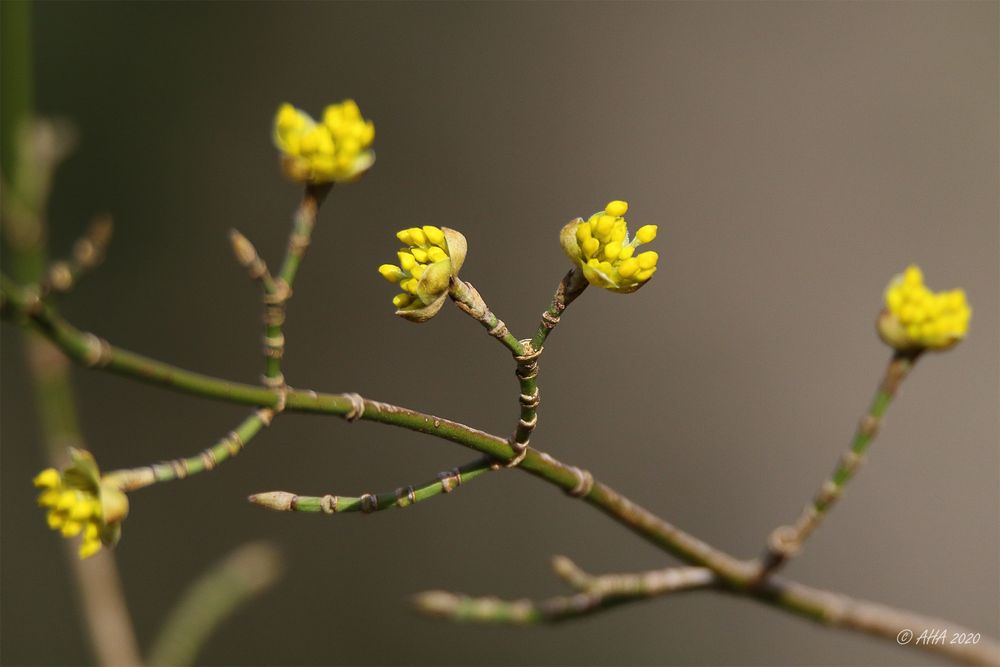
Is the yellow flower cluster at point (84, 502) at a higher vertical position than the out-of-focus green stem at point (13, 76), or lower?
lower

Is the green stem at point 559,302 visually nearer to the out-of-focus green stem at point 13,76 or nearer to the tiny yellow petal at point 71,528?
the tiny yellow petal at point 71,528

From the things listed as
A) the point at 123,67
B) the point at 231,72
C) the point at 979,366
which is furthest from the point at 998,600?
the point at 123,67

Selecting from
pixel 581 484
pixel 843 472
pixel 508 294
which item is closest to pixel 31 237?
pixel 581 484

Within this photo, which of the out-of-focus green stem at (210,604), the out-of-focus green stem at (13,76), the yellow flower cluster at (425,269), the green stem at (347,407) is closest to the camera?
the green stem at (347,407)

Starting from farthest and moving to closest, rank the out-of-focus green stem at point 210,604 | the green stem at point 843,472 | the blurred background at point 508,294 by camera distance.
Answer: the blurred background at point 508,294 → the out-of-focus green stem at point 210,604 → the green stem at point 843,472

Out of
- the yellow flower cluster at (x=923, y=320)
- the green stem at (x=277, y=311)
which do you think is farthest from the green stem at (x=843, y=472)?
the green stem at (x=277, y=311)

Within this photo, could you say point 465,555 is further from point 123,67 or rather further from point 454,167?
point 123,67

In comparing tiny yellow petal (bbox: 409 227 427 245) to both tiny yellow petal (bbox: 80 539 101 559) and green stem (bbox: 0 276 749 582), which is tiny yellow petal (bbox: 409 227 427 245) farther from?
tiny yellow petal (bbox: 80 539 101 559)
